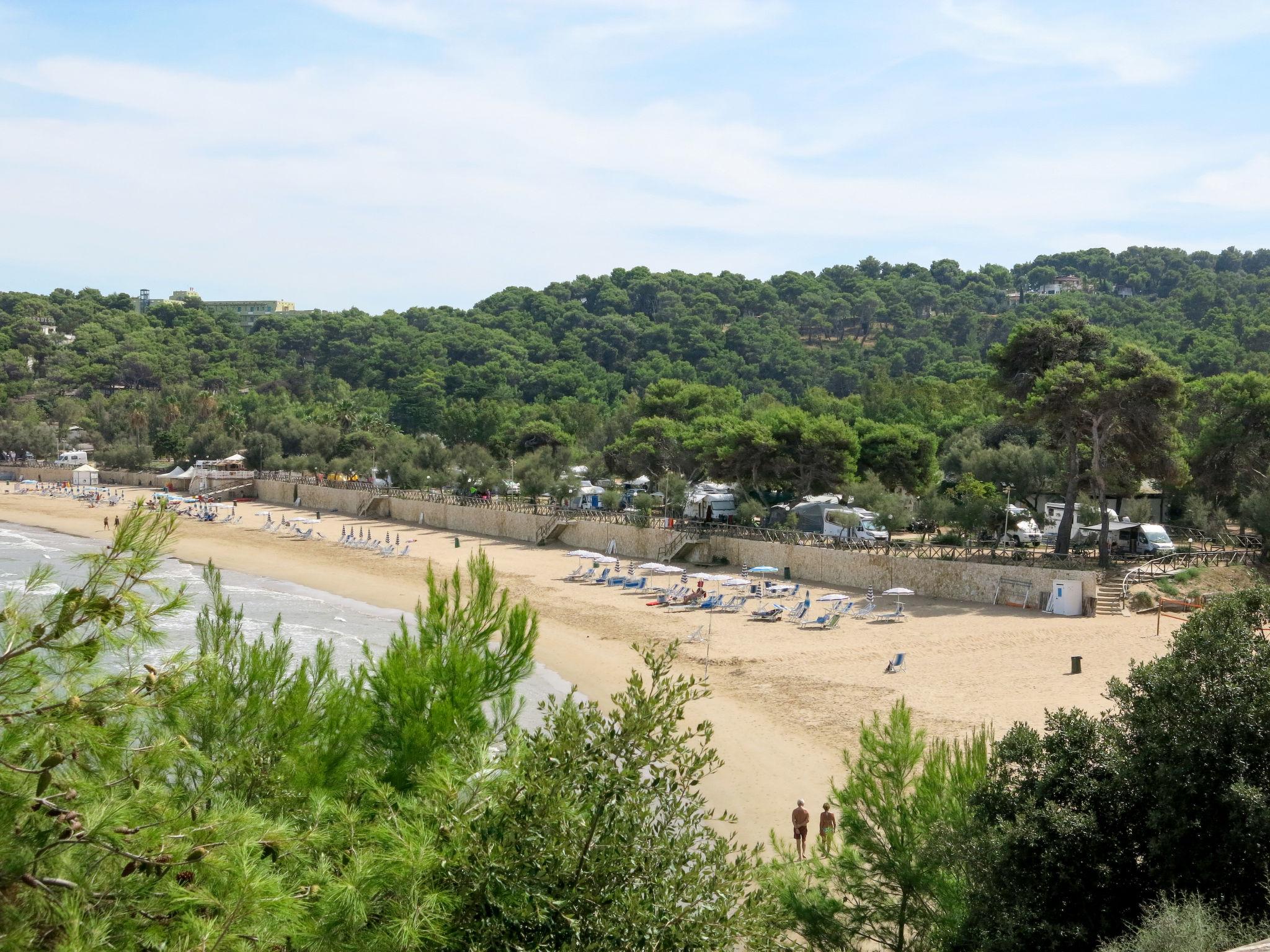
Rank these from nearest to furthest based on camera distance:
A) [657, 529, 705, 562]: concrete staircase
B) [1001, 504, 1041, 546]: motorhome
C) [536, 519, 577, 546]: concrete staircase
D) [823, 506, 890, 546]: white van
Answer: [1001, 504, 1041, 546]: motorhome → [823, 506, 890, 546]: white van → [657, 529, 705, 562]: concrete staircase → [536, 519, 577, 546]: concrete staircase

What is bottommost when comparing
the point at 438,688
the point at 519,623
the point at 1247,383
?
the point at 438,688

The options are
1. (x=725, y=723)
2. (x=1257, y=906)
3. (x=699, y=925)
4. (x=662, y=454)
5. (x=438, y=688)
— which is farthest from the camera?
(x=662, y=454)

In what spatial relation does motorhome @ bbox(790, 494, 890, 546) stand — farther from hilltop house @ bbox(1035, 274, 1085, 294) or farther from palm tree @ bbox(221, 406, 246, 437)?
hilltop house @ bbox(1035, 274, 1085, 294)

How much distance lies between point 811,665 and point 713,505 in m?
18.6

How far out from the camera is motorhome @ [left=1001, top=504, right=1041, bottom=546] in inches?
1334

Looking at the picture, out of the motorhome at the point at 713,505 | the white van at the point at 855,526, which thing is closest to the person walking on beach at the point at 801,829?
the white van at the point at 855,526

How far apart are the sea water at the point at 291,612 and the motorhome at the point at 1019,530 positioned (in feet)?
53.7

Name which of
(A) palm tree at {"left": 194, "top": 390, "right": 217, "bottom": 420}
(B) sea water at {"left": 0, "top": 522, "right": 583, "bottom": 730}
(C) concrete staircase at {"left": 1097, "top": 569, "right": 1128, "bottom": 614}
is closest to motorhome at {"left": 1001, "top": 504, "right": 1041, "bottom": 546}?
(C) concrete staircase at {"left": 1097, "top": 569, "right": 1128, "bottom": 614}

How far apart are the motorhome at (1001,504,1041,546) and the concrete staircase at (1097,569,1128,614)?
5017 mm

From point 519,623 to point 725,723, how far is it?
1229 cm

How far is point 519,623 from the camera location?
870 centimetres

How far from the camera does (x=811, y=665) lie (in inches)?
952

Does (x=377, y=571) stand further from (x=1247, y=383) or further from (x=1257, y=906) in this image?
(x=1257, y=906)

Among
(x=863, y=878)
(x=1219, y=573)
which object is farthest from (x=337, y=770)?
(x=1219, y=573)
